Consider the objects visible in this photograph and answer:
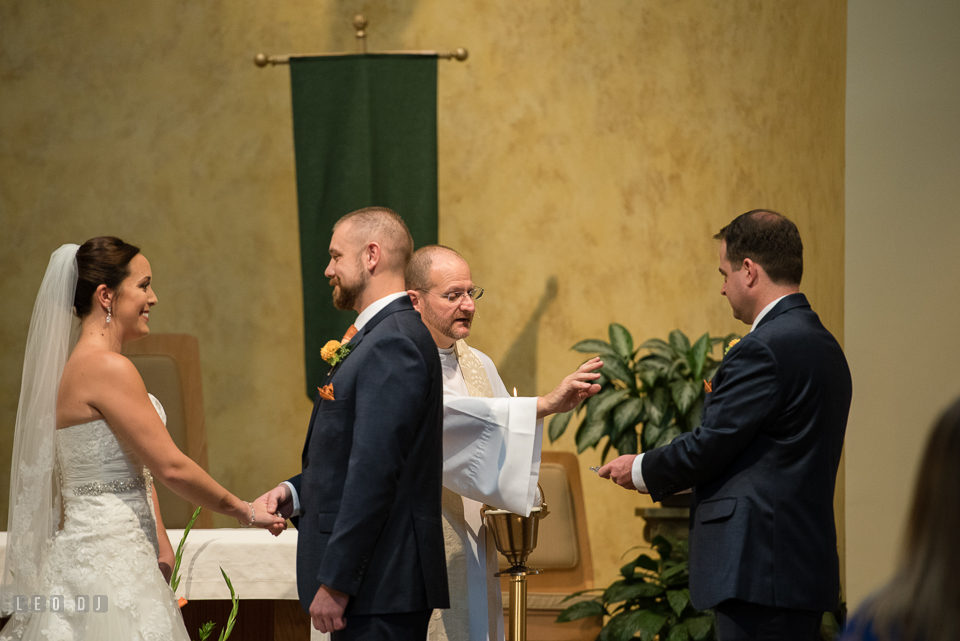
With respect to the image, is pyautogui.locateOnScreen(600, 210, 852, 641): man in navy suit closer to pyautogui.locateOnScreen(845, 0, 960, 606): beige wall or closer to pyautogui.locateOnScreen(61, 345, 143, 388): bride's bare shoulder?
pyautogui.locateOnScreen(61, 345, 143, 388): bride's bare shoulder

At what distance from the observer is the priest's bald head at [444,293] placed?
3.12 m

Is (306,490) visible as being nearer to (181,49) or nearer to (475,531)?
(475,531)

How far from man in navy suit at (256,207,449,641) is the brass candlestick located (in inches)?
26.4

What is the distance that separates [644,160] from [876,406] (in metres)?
1.87

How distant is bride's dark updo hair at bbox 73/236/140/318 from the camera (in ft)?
8.40

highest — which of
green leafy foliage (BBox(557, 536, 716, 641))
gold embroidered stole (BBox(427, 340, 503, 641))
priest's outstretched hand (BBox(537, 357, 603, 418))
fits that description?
priest's outstretched hand (BBox(537, 357, 603, 418))

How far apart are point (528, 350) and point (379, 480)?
11.2ft

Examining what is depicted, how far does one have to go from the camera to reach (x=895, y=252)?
468 cm

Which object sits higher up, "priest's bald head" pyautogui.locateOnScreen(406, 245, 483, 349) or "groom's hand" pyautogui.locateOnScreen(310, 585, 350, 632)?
"priest's bald head" pyautogui.locateOnScreen(406, 245, 483, 349)

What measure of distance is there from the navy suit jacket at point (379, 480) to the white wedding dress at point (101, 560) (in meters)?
0.50

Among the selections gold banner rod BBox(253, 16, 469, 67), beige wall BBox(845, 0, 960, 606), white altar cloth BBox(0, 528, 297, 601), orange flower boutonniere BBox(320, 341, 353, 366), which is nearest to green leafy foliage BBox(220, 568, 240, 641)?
white altar cloth BBox(0, 528, 297, 601)

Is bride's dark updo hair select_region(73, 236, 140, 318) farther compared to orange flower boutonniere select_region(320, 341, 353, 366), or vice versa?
bride's dark updo hair select_region(73, 236, 140, 318)

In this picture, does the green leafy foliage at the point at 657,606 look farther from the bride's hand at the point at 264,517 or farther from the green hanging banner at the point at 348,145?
the bride's hand at the point at 264,517

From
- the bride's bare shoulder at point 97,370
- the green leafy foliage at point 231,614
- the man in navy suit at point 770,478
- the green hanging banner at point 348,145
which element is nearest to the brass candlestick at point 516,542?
the man in navy suit at point 770,478
